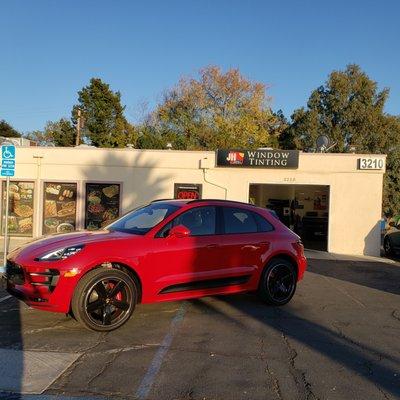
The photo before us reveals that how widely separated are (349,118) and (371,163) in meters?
33.6

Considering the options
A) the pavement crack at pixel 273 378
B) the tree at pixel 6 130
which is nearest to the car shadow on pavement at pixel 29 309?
the pavement crack at pixel 273 378

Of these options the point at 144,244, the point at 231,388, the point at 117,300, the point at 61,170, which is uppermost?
the point at 61,170

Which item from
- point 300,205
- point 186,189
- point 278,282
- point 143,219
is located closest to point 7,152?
point 143,219

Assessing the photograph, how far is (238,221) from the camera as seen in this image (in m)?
7.91

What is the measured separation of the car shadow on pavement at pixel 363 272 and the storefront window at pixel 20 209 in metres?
9.34

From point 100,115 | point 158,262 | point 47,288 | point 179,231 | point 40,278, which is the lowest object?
point 47,288

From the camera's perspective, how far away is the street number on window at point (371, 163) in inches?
659

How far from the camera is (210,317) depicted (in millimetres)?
7203

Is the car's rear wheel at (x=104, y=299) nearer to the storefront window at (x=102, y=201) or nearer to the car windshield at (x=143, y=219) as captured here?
the car windshield at (x=143, y=219)

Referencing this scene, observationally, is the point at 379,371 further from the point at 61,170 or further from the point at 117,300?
the point at 61,170

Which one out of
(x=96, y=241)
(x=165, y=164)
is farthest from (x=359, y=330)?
(x=165, y=164)

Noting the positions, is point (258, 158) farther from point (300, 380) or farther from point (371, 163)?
point (300, 380)

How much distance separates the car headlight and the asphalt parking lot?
0.90m

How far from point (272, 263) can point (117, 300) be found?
270 centimetres
